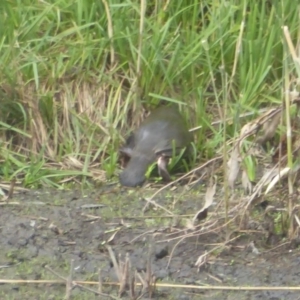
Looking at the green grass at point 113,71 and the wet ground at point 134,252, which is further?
the green grass at point 113,71

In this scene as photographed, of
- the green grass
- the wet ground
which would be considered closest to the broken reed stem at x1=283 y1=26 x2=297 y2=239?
the wet ground

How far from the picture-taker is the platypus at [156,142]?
439 centimetres

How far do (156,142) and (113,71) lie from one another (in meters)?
0.54

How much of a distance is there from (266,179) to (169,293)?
1.85 feet

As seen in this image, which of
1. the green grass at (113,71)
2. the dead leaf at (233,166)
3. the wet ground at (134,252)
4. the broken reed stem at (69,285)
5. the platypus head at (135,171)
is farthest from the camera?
the green grass at (113,71)

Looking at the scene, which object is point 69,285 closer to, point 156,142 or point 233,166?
point 233,166

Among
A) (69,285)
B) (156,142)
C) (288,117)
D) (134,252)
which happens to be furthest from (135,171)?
(69,285)

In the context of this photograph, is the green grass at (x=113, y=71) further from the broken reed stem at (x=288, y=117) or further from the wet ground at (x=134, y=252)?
the broken reed stem at (x=288, y=117)

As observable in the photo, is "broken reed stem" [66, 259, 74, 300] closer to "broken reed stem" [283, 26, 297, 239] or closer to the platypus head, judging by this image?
"broken reed stem" [283, 26, 297, 239]

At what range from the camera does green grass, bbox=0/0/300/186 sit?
4.63 meters

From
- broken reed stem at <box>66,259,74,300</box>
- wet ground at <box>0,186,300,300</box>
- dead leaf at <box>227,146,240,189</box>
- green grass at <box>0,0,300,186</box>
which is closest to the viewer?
broken reed stem at <box>66,259,74,300</box>

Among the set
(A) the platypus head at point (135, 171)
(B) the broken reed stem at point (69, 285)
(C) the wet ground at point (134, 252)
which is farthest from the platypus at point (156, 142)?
(B) the broken reed stem at point (69, 285)

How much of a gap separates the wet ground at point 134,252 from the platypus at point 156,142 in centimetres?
42

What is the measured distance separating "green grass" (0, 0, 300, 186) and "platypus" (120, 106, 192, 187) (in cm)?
9
